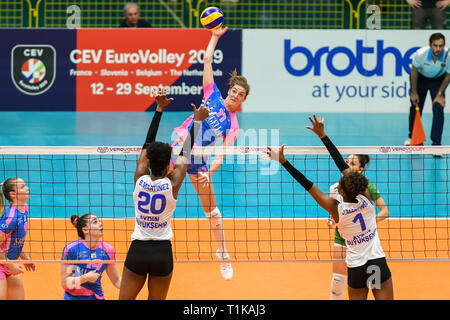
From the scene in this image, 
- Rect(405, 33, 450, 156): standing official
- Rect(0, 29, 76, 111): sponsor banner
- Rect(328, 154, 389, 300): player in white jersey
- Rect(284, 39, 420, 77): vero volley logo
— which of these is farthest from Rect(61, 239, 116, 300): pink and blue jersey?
Rect(284, 39, 420, 77): vero volley logo

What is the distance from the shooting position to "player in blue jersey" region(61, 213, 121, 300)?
7.08m

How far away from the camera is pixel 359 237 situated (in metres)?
6.77

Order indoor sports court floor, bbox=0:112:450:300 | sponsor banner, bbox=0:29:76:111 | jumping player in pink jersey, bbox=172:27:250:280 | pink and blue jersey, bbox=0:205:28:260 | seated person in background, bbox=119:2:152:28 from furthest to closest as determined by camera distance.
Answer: seated person in background, bbox=119:2:152:28 < sponsor banner, bbox=0:29:76:111 < jumping player in pink jersey, bbox=172:27:250:280 < indoor sports court floor, bbox=0:112:450:300 < pink and blue jersey, bbox=0:205:28:260

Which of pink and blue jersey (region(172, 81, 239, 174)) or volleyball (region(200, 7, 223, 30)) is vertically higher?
volleyball (region(200, 7, 223, 30))

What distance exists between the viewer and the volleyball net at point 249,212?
9.34 m

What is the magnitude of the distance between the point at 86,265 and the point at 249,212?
480 centimetres

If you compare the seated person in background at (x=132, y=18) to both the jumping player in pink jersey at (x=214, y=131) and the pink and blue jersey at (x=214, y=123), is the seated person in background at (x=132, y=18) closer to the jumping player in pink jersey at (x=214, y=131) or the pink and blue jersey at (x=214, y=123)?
the jumping player in pink jersey at (x=214, y=131)

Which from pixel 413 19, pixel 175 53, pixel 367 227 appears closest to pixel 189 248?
pixel 367 227

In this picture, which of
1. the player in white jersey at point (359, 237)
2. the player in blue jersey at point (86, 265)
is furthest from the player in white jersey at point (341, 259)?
the player in blue jersey at point (86, 265)

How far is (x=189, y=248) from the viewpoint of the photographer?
32.5 feet

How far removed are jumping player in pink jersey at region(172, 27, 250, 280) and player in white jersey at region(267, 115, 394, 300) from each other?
7.45 feet

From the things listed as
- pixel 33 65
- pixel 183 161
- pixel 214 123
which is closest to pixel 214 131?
pixel 214 123

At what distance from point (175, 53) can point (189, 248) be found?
413 inches

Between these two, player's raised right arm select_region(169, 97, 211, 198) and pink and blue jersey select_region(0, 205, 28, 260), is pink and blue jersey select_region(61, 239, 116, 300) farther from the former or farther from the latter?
player's raised right arm select_region(169, 97, 211, 198)
